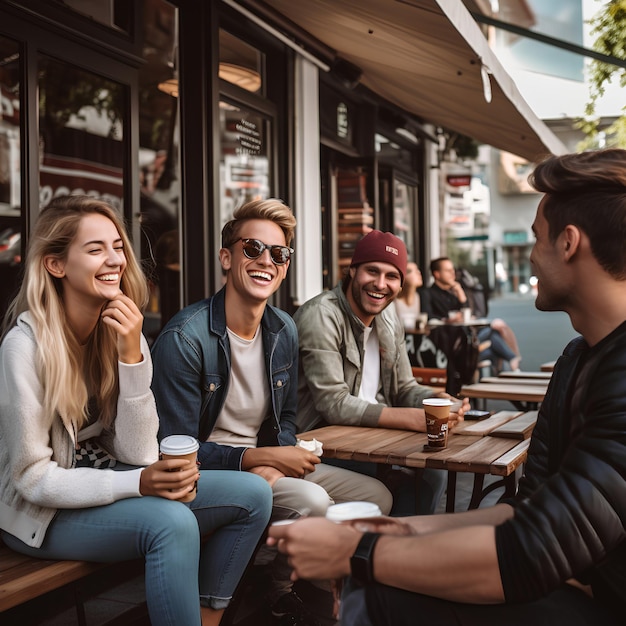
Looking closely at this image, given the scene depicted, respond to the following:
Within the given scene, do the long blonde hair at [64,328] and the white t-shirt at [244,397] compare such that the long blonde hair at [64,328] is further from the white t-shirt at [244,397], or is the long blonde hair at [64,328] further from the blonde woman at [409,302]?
the blonde woman at [409,302]

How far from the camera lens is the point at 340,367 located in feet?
12.4

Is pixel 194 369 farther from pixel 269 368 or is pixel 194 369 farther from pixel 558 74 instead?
pixel 558 74

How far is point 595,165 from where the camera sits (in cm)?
175

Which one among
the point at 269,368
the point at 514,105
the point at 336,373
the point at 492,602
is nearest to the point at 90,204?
the point at 269,368

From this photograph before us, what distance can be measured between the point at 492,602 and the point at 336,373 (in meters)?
2.17

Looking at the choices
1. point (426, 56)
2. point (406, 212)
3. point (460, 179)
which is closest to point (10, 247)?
point (426, 56)

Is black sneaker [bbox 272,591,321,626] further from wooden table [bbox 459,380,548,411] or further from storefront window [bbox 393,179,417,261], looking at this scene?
storefront window [bbox 393,179,417,261]

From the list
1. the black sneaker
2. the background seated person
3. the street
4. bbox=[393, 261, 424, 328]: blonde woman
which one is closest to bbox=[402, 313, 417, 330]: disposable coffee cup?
bbox=[393, 261, 424, 328]: blonde woman

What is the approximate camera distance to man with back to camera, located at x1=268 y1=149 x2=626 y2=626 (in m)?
1.53

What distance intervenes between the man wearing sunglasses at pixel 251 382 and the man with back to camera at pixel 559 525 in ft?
3.72

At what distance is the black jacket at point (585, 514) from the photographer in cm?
152

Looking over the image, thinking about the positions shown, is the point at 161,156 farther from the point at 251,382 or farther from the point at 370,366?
the point at 251,382

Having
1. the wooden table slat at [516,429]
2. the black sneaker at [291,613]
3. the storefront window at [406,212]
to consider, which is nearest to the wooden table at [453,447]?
the wooden table slat at [516,429]

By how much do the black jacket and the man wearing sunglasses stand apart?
1436 millimetres
